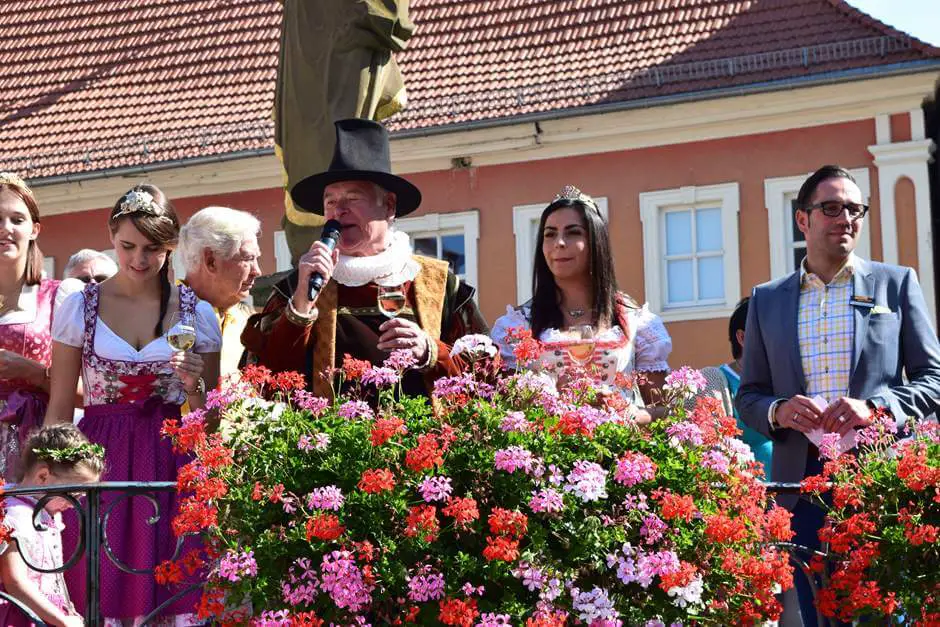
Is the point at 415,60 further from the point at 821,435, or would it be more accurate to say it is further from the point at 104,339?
the point at 821,435

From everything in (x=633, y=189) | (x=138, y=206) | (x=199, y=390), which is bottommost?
(x=199, y=390)

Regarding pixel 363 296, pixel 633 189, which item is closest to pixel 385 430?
pixel 363 296

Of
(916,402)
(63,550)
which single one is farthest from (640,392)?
(63,550)

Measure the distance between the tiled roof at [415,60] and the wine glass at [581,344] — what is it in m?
13.9

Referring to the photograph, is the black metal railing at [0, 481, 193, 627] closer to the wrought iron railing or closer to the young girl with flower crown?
the wrought iron railing

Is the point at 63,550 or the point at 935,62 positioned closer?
the point at 63,550

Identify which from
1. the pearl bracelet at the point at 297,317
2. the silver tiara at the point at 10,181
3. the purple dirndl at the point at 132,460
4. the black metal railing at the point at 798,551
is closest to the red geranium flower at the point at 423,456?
the black metal railing at the point at 798,551

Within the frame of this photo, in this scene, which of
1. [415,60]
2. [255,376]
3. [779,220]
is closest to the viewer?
[255,376]

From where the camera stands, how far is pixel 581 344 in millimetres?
5961

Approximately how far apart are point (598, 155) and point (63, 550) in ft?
50.8

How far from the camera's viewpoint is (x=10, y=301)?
616 centimetres

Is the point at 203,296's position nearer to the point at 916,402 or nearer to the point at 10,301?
the point at 10,301

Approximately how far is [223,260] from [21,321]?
751 mm

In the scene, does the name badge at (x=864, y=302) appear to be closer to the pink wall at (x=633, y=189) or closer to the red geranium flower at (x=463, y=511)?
the red geranium flower at (x=463, y=511)
